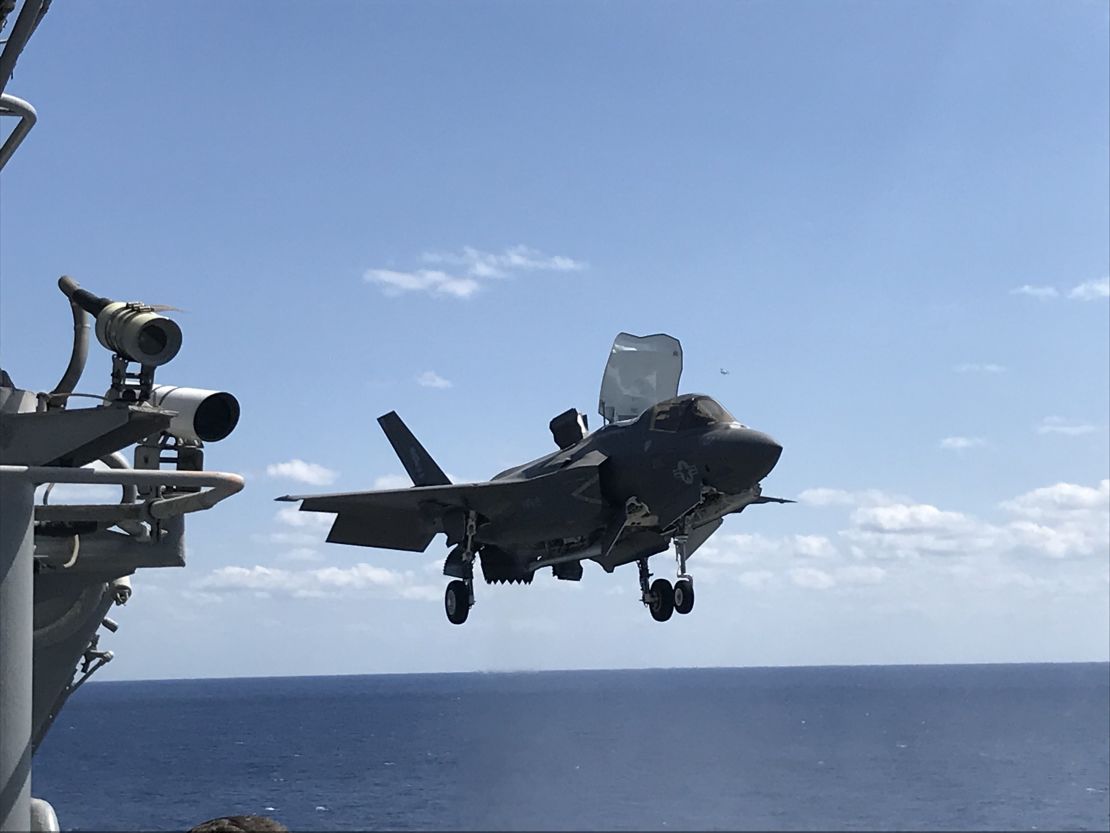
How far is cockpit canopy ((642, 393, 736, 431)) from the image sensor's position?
102 ft

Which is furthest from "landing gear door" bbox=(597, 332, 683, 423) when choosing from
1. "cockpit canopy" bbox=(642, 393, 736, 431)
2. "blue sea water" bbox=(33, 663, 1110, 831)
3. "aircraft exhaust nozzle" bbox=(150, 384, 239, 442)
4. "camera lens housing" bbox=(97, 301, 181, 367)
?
"blue sea water" bbox=(33, 663, 1110, 831)

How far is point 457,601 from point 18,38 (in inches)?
943

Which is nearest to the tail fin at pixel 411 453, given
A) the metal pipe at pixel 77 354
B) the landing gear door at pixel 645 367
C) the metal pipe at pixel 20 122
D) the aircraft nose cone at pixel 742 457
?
the landing gear door at pixel 645 367

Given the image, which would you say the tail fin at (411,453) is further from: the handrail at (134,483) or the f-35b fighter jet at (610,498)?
the handrail at (134,483)

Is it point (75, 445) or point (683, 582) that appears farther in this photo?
point (683, 582)

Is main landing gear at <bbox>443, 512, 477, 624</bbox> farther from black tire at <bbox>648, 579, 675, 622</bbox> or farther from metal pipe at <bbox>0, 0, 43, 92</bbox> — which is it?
metal pipe at <bbox>0, 0, 43, 92</bbox>

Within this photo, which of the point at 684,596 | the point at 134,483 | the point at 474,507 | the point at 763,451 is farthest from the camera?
the point at 474,507

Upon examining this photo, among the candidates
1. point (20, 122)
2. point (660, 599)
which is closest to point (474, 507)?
point (660, 599)

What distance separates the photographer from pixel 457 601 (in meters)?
35.2

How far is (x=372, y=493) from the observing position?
118 feet

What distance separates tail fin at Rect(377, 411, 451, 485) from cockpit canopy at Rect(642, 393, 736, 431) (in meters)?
8.52

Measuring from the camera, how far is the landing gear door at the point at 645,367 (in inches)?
1324

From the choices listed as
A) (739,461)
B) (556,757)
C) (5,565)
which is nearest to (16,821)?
(5,565)

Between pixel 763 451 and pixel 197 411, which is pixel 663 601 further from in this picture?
pixel 197 411
